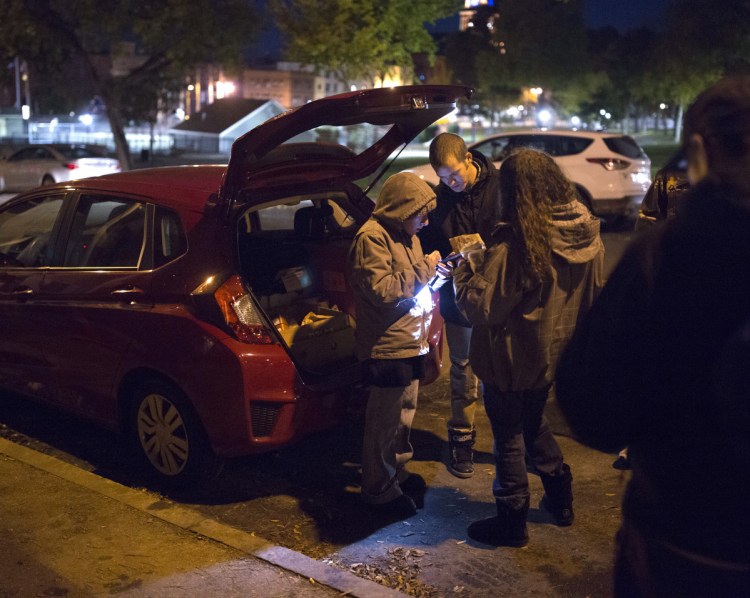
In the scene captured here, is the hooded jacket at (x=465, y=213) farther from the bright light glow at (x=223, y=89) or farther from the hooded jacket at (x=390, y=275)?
the bright light glow at (x=223, y=89)

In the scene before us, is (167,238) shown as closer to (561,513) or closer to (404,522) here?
(404,522)

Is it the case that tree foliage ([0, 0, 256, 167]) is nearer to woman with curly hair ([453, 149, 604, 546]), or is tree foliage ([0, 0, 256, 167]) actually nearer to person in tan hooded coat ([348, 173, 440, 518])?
person in tan hooded coat ([348, 173, 440, 518])

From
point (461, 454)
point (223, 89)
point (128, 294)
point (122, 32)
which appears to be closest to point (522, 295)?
point (461, 454)

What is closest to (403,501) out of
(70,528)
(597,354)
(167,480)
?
(167,480)

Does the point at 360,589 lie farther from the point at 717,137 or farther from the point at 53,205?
the point at 53,205

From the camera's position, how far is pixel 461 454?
5137 millimetres

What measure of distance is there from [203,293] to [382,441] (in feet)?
3.69

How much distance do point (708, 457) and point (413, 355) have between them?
2.73m

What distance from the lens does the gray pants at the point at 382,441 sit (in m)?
4.48

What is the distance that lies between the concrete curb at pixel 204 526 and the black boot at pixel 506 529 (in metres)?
0.67

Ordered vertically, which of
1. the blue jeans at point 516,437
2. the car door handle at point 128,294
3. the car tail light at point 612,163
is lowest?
the blue jeans at point 516,437

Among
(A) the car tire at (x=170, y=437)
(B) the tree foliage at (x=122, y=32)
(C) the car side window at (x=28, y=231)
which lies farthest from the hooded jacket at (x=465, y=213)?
(B) the tree foliage at (x=122, y=32)

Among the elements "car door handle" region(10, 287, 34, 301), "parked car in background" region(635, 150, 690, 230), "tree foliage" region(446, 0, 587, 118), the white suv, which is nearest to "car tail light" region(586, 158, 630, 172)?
the white suv

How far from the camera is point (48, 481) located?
4949 millimetres
